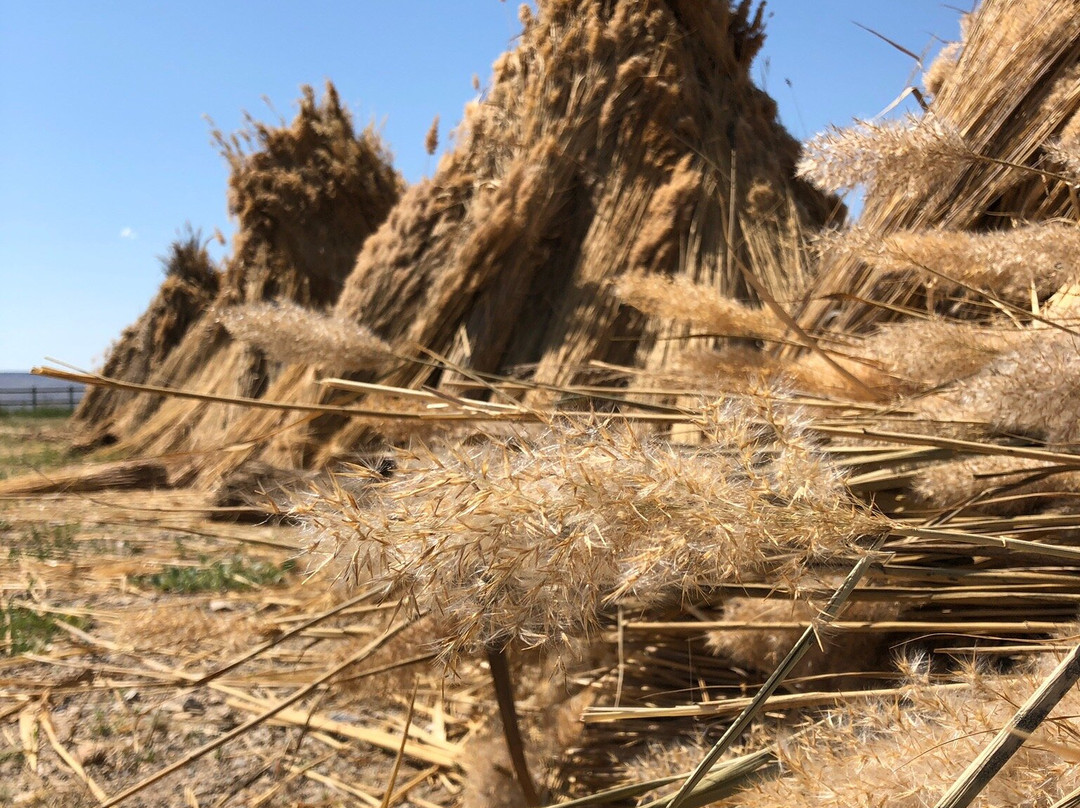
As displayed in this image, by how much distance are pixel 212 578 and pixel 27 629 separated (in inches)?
20.8

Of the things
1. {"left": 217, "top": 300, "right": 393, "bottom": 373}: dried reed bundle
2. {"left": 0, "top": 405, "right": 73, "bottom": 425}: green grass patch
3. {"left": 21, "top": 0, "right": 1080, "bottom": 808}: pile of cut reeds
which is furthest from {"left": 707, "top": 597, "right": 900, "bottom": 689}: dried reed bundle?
{"left": 0, "top": 405, "right": 73, "bottom": 425}: green grass patch

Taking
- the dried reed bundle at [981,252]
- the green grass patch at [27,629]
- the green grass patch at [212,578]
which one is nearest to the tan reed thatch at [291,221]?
the green grass patch at [212,578]

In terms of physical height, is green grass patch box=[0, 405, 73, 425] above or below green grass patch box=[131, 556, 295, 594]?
above

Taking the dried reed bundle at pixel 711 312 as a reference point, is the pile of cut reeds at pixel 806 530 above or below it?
below

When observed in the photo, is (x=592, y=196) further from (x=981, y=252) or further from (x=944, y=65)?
(x=981, y=252)

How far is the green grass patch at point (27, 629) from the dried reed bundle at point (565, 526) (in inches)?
57.8

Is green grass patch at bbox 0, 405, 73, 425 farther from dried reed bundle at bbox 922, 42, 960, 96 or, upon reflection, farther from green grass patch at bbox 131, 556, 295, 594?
dried reed bundle at bbox 922, 42, 960, 96

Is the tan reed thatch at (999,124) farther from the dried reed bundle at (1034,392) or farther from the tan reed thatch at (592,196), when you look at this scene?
the tan reed thatch at (592,196)

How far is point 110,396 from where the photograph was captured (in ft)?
23.8

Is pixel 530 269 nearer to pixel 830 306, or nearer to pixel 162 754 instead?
pixel 830 306

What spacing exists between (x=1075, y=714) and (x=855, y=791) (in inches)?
6.0

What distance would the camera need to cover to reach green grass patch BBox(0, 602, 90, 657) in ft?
5.49

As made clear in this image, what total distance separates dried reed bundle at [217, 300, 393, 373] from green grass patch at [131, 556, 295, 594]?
0.84 meters

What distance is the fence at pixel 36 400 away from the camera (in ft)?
45.9
